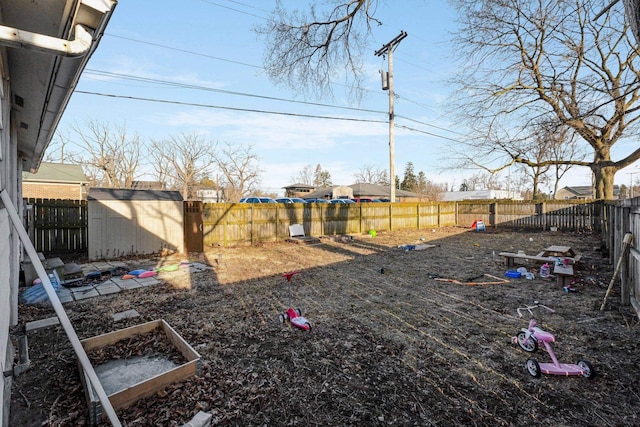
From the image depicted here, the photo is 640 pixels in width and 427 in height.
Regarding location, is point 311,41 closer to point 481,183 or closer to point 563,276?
point 563,276

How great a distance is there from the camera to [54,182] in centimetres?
1986

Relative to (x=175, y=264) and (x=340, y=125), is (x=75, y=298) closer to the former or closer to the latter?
(x=175, y=264)

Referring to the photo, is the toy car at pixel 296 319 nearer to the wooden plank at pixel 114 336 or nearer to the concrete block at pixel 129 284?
the wooden plank at pixel 114 336

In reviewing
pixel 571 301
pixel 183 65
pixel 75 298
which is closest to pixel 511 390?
pixel 571 301

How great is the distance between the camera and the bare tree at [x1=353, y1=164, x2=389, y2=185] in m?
50.6

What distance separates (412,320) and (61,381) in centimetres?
379

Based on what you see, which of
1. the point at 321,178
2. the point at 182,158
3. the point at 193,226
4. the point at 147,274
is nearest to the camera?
the point at 147,274

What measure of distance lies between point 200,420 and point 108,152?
26.1 meters

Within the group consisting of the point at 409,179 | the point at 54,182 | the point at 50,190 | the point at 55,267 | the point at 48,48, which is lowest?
the point at 55,267

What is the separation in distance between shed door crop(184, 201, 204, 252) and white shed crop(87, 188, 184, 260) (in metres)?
0.13

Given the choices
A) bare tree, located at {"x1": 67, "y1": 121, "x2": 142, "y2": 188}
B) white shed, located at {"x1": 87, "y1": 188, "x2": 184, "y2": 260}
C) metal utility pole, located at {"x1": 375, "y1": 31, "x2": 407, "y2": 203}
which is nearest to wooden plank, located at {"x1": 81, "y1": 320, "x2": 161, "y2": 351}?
white shed, located at {"x1": 87, "y1": 188, "x2": 184, "y2": 260}

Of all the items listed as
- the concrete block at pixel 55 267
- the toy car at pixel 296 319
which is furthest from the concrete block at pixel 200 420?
the concrete block at pixel 55 267

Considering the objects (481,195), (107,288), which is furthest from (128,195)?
(481,195)

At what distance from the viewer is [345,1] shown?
15.1ft
